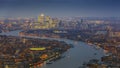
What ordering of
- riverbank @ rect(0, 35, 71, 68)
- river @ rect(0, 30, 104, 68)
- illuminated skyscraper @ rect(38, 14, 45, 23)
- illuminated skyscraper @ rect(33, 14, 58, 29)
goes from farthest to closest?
illuminated skyscraper @ rect(33, 14, 58, 29), illuminated skyscraper @ rect(38, 14, 45, 23), riverbank @ rect(0, 35, 71, 68), river @ rect(0, 30, 104, 68)

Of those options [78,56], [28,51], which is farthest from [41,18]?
[78,56]

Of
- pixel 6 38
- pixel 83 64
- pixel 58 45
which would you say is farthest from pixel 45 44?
pixel 83 64

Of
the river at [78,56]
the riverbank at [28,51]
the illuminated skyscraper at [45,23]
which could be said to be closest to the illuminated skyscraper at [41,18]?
the illuminated skyscraper at [45,23]

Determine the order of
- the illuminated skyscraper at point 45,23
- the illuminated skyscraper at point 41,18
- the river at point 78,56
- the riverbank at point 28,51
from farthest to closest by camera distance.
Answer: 1. the illuminated skyscraper at point 45,23
2. the illuminated skyscraper at point 41,18
3. the riverbank at point 28,51
4. the river at point 78,56

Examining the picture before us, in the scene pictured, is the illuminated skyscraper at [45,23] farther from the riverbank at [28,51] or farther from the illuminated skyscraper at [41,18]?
the riverbank at [28,51]

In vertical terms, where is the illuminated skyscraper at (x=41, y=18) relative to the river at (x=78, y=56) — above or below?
above

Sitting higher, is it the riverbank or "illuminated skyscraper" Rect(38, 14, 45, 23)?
"illuminated skyscraper" Rect(38, 14, 45, 23)

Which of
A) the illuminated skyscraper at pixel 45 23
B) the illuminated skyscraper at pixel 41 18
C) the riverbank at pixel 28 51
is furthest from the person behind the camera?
the illuminated skyscraper at pixel 45 23

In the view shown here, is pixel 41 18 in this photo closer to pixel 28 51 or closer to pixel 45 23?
pixel 45 23

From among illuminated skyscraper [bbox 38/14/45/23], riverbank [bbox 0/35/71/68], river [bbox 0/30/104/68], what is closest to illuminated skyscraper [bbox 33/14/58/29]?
illuminated skyscraper [bbox 38/14/45/23]

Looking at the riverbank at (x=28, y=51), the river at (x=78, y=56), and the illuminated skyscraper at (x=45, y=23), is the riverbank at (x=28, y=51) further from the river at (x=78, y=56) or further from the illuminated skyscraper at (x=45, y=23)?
the illuminated skyscraper at (x=45, y=23)

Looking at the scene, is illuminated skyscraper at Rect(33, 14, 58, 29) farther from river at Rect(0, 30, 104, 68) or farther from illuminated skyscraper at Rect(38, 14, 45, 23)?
river at Rect(0, 30, 104, 68)

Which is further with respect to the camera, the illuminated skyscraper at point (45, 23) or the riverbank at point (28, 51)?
the illuminated skyscraper at point (45, 23)
